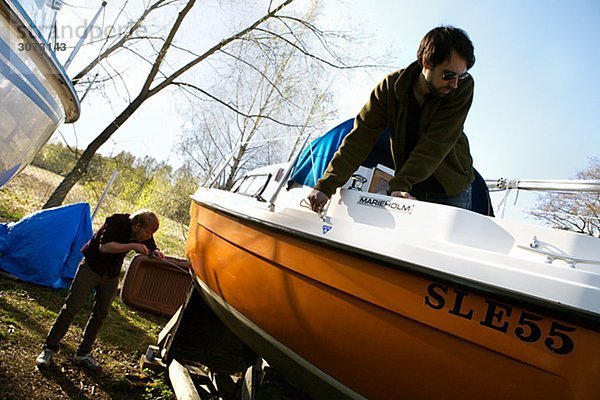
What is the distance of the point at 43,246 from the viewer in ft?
17.2

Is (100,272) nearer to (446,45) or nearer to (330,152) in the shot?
(330,152)

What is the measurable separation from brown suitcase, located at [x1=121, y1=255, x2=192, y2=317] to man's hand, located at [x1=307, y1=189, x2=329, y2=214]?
3691 mm

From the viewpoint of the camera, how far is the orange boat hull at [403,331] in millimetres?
1387

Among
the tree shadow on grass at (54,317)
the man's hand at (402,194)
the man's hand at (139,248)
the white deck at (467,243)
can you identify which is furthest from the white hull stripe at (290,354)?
the tree shadow on grass at (54,317)

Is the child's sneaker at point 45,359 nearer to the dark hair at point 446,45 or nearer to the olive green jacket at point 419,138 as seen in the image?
the olive green jacket at point 419,138

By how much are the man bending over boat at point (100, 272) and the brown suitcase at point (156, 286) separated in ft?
5.50

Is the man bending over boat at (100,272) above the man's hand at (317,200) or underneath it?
underneath

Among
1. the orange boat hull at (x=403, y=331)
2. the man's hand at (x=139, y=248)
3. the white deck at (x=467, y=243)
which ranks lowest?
the man's hand at (x=139, y=248)

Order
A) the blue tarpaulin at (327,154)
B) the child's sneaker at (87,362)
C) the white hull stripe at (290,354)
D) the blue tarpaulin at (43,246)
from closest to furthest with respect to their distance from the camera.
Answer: the white hull stripe at (290,354), the blue tarpaulin at (327,154), the child's sneaker at (87,362), the blue tarpaulin at (43,246)

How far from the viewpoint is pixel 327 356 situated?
1964 millimetres

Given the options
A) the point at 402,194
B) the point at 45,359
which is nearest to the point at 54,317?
the point at 45,359

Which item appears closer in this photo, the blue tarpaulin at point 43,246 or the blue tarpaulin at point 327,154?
the blue tarpaulin at point 327,154

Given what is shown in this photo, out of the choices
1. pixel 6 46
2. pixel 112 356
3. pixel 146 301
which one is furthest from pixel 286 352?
pixel 146 301

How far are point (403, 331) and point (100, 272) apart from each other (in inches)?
113
